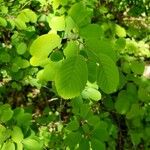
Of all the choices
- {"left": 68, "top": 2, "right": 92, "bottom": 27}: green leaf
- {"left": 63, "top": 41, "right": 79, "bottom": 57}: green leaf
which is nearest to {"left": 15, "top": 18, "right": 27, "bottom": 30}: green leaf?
{"left": 68, "top": 2, "right": 92, "bottom": 27}: green leaf

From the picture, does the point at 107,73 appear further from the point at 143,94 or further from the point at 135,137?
the point at 135,137

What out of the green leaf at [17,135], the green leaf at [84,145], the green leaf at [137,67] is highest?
the green leaf at [17,135]

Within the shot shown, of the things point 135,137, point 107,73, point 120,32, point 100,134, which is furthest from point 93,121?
point 120,32

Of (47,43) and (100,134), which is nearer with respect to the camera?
(47,43)

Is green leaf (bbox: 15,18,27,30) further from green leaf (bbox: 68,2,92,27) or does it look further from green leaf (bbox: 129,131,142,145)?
green leaf (bbox: 129,131,142,145)

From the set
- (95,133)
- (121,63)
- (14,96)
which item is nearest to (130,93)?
(121,63)

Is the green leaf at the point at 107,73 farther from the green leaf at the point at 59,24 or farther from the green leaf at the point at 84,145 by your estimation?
the green leaf at the point at 84,145

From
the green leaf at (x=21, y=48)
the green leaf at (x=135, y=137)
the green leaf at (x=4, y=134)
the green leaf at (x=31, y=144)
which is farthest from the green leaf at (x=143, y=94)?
the green leaf at (x=4, y=134)

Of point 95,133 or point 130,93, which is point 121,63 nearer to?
point 130,93
